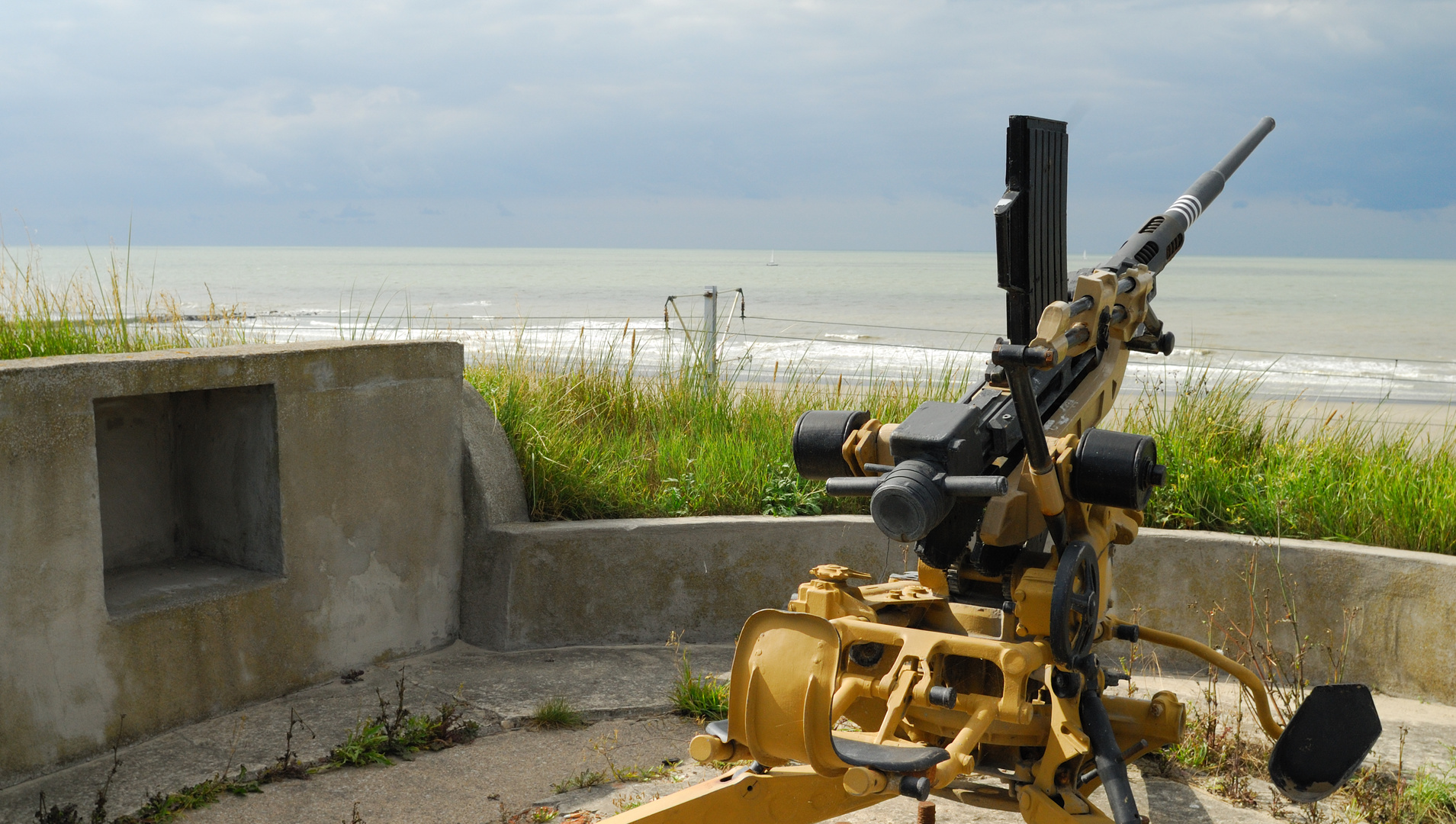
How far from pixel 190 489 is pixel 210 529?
23cm

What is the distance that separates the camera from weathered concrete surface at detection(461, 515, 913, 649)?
498cm

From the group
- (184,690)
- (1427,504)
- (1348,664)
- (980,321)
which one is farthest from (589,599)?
(980,321)

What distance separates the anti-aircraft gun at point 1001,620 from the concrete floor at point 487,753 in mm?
828

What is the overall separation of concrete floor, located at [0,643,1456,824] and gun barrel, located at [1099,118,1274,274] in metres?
1.71

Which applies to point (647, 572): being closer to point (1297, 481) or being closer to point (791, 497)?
point (791, 497)

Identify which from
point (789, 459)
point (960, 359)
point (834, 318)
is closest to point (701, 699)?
point (789, 459)

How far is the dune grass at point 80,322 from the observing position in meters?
4.98

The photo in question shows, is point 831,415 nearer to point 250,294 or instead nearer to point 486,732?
point 486,732

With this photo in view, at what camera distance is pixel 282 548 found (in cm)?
439

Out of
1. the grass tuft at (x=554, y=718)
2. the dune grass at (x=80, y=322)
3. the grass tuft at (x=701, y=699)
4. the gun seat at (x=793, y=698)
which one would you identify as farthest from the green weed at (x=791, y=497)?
the gun seat at (x=793, y=698)

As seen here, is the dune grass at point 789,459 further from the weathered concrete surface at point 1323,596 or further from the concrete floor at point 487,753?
the concrete floor at point 487,753

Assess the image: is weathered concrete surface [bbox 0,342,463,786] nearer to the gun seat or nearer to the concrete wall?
the concrete wall

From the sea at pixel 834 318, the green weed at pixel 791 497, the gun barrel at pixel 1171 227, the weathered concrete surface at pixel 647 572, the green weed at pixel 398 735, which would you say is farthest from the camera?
the sea at pixel 834 318

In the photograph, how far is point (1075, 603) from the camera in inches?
101
